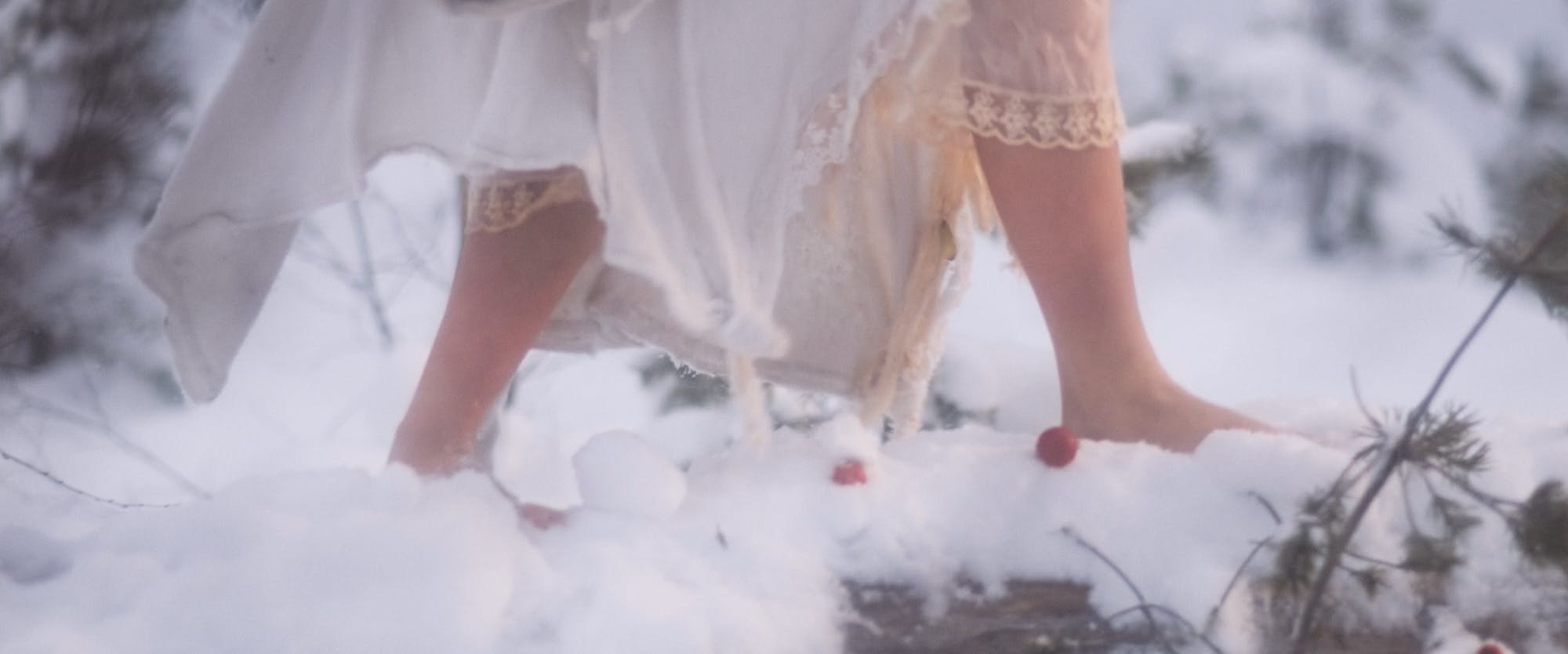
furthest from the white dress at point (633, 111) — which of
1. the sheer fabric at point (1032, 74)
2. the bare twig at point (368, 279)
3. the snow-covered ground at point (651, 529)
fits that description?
the bare twig at point (368, 279)

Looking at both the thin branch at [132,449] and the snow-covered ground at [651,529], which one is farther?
the thin branch at [132,449]

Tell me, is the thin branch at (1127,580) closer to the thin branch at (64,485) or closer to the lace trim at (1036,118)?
the lace trim at (1036,118)

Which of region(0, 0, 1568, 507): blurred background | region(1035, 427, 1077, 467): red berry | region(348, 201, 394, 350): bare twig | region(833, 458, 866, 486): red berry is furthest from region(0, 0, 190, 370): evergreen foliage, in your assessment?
region(1035, 427, 1077, 467): red berry

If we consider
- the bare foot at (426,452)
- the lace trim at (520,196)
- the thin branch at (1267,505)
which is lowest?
the bare foot at (426,452)

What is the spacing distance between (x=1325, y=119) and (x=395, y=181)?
0.99 metres

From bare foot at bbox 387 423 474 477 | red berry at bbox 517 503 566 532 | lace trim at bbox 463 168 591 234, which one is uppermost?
lace trim at bbox 463 168 591 234

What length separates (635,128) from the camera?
2.41 ft

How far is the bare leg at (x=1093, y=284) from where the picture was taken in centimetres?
78

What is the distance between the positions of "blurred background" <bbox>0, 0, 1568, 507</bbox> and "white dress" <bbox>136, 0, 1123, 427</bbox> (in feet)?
0.32

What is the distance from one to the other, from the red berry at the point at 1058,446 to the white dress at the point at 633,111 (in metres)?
0.18

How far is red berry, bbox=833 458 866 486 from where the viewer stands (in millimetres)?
709

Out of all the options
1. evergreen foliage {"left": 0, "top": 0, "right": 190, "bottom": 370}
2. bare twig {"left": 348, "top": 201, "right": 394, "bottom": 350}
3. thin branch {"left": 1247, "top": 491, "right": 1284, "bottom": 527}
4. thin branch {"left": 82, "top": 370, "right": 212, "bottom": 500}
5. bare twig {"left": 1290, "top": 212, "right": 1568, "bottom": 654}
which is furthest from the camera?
bare twig {"left": 348, "top": 201, "right": 394, "bottom": 350}

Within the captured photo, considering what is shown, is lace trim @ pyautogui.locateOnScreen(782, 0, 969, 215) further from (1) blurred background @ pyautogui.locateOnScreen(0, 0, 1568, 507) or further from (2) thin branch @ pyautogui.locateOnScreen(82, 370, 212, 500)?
(2) thin branch @ pyautogui.locateOnScreen(82, 370, 212, 500)

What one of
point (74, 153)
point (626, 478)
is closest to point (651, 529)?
point (626, 478)
